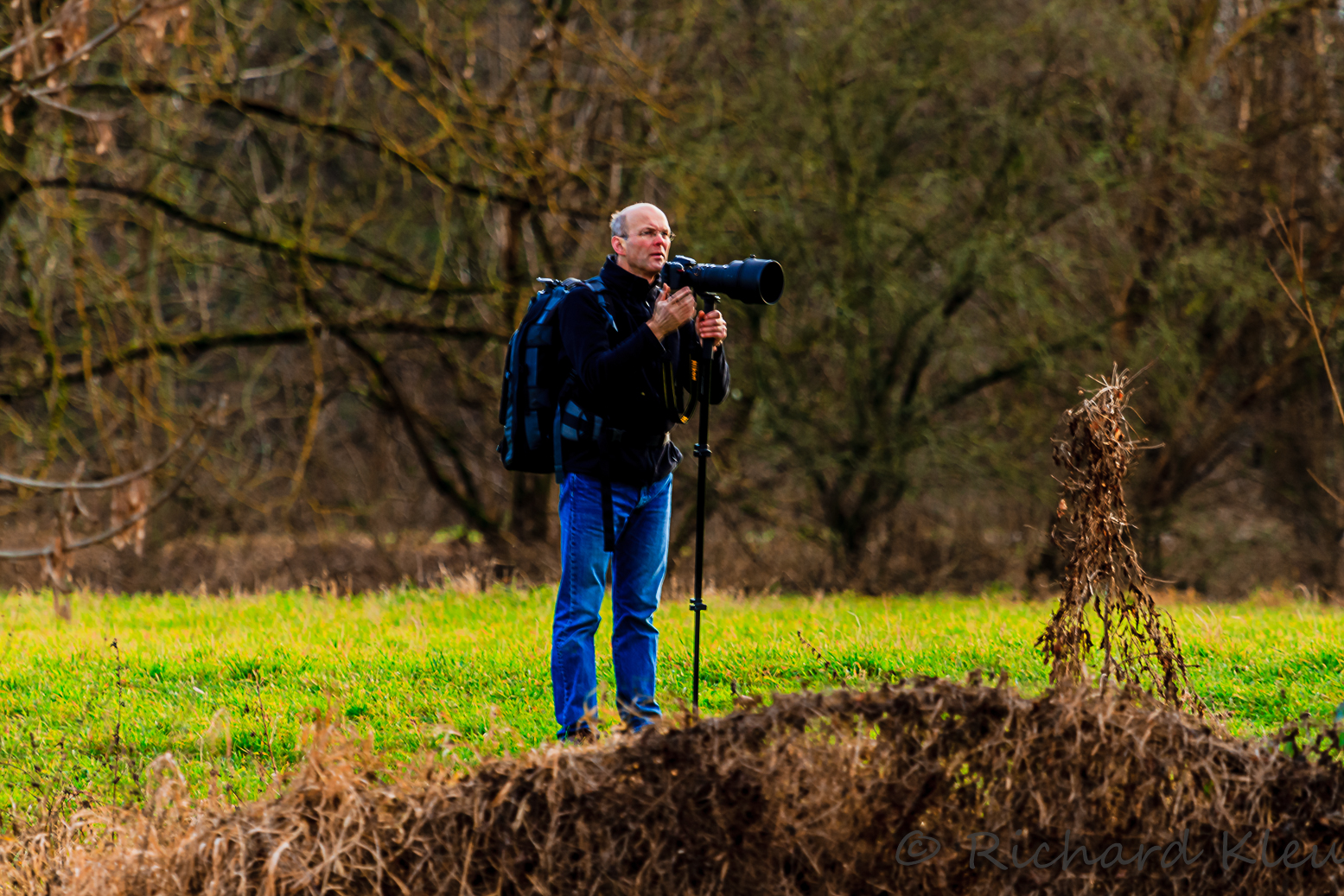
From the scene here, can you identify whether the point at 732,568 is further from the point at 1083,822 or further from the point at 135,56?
the point at 1083,822

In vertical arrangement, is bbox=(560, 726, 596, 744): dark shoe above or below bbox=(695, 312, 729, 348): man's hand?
below

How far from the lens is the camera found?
438cm

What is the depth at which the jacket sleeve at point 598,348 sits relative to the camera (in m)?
4.20

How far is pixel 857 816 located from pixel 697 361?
1.81 metres

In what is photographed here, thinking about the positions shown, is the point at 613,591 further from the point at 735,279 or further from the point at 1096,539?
the point at 1096,539

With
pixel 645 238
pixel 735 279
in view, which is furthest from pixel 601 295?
pixel 735 279

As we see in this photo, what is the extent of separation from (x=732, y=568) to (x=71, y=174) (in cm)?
700

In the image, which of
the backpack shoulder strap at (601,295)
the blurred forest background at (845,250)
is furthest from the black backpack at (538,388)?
the blurred forest background at (845,250)

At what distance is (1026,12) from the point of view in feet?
39.4

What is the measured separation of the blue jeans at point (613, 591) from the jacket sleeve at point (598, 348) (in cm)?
38

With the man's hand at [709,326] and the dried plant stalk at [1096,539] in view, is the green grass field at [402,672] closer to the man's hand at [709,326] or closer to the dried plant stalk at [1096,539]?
the dried plant stalk at [1096,539]

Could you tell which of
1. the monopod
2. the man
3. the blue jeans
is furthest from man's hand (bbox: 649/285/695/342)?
the blue jeans

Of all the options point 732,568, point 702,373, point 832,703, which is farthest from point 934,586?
point 832,703

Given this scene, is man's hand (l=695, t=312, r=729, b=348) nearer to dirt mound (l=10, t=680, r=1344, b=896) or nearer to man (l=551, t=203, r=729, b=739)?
man (l=551, t=203, r=729, b=739)
